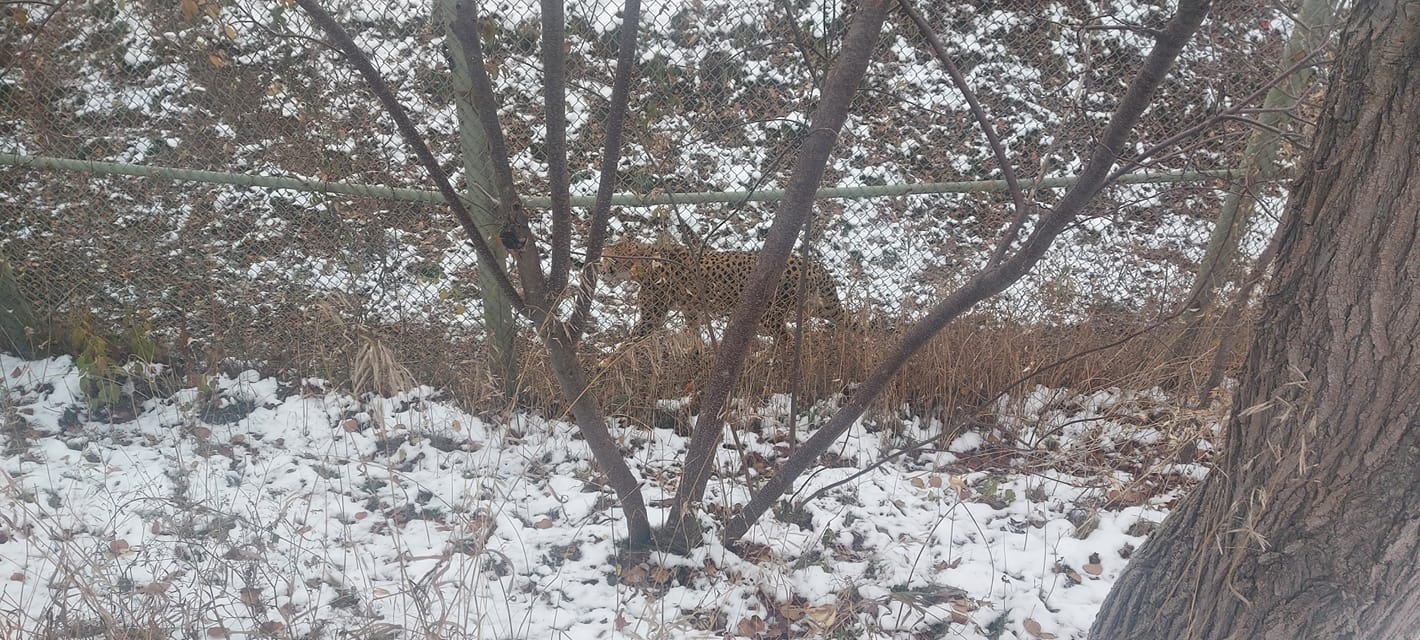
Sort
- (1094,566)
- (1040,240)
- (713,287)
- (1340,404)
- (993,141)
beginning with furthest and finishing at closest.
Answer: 1. (713,287)
2. (1094,566)
3. (993,141)
4. (1040,240)
5. (1340,404)

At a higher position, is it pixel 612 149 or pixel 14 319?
pixel 612 149

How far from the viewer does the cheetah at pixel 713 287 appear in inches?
146

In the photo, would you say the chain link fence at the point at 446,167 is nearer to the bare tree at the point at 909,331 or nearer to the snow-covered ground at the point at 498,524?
the snow-covered ground at the point at 498,524

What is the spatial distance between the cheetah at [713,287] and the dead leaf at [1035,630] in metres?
1.71

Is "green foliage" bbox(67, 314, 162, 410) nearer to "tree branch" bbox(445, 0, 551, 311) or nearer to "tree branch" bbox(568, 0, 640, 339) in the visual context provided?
"tree branch" bbox(445, 0, 551, 311)

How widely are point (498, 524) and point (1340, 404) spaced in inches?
96.2

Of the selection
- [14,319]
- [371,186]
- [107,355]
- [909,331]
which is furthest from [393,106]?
[14,319]

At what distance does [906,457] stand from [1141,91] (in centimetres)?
203

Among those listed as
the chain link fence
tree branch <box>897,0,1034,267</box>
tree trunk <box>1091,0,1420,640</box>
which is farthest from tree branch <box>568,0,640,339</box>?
tree trunk <box>1091,0,1420,640</box>

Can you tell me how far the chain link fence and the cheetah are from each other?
0.44 ft

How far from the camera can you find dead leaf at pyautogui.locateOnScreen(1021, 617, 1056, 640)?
247 cm

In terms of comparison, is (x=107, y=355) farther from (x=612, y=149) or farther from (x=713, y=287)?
(x=612, y=149)

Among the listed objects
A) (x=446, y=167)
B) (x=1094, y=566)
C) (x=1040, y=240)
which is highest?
(x=446, y=167)

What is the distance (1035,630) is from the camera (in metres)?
2.49
